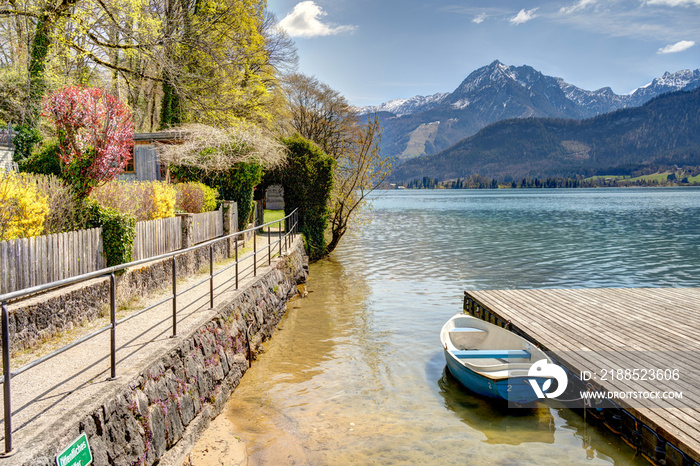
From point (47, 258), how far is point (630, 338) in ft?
34.2

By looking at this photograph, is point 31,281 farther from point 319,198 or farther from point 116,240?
point 319,198

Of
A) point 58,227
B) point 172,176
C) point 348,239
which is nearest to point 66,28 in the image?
point 172,176

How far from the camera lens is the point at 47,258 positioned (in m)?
7.54

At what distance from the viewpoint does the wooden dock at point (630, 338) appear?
6203 millimetres

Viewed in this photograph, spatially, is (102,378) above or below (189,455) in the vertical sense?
above

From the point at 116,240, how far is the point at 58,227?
978mm

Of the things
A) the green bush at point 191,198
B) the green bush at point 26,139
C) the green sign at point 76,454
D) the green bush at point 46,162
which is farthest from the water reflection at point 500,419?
the green bush at point 26,139

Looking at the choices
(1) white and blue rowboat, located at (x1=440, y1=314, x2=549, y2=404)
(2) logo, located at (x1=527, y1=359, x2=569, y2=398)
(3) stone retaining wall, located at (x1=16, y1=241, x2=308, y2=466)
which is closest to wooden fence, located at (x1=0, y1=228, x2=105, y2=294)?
(3) stone retaining wall, located at (x1=16, y1=241, x2=308, y2=466)

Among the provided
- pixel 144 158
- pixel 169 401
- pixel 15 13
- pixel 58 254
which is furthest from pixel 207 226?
pixel 169 401

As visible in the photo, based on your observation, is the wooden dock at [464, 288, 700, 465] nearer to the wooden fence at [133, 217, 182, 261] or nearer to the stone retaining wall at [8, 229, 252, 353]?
the stone retaining wall at [8, 229, 252, 353]

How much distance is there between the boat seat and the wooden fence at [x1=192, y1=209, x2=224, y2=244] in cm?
818

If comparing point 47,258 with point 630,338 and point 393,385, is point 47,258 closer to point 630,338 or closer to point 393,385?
point 393,385

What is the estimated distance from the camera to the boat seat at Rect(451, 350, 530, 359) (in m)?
8.92

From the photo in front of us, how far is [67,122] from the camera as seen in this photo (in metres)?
10.6
